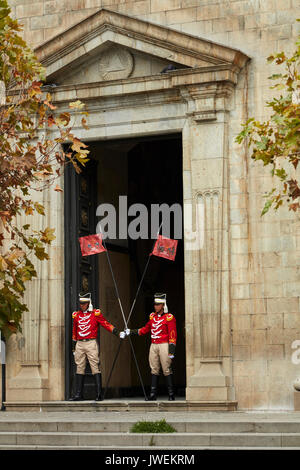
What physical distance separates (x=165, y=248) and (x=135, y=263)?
4.25 metres

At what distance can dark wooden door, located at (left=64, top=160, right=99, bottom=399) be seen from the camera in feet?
77.8

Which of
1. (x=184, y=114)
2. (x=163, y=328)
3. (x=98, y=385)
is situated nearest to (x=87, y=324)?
(x=98, y=385)

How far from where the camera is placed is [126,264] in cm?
2705

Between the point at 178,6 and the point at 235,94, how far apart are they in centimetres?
211

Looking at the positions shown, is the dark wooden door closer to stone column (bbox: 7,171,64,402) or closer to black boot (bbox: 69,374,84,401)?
stone column (bbox: 7,171,64,402)

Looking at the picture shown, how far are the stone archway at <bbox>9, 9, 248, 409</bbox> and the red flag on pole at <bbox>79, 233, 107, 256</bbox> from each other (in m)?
0.65

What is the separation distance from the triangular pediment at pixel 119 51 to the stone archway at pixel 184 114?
0.02 m

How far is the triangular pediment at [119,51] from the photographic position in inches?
883

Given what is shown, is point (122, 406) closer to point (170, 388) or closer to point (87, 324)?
point (170, 388)

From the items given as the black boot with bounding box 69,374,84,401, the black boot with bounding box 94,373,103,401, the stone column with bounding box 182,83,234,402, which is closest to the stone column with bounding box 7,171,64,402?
the black boot with bounding box 69,374,84,401

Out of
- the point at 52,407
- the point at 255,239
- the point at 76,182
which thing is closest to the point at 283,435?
the point at 255,239

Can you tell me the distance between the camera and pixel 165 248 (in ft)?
76.5

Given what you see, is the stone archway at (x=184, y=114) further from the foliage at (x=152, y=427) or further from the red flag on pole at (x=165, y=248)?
the foliage at (x=152, y=427)

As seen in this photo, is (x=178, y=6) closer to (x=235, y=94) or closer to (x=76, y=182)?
(x=235, y=94)
